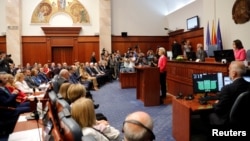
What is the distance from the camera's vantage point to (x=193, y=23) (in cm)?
1241

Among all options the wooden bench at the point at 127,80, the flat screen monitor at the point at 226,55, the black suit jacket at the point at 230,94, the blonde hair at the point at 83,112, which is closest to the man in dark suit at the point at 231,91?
the black suit jacket at the point at 230,94

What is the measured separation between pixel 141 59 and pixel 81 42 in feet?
14.4

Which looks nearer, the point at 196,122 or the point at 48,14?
the point at 196,122

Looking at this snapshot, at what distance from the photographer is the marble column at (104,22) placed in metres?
15.5

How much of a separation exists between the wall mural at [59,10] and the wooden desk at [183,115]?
1244cm

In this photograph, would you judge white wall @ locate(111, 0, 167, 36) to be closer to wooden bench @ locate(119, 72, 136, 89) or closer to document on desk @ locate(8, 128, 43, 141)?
wooden bench @ locate(119, 72, 136, 89)

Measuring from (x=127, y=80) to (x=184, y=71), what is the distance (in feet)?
11.5

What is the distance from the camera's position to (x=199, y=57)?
869 centimetres

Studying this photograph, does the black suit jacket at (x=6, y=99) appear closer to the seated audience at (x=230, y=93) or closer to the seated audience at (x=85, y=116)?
the seated audience at (x=85, y=116)

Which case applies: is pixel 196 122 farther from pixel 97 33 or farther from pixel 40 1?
pixel 40 1

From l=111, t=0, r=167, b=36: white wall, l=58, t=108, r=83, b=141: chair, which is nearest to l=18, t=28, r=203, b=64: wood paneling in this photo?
l=111, t=0, r=167, b=36: white wall

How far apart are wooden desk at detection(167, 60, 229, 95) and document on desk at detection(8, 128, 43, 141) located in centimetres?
429

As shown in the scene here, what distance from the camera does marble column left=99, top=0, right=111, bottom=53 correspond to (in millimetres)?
15516

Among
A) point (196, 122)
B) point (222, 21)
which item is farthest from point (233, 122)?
point (222, 21)
